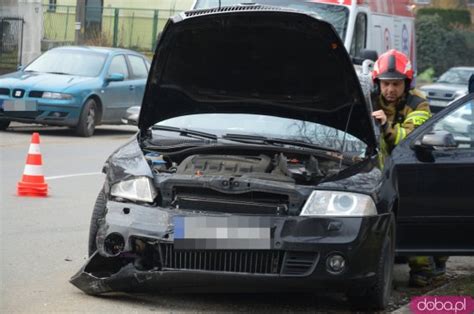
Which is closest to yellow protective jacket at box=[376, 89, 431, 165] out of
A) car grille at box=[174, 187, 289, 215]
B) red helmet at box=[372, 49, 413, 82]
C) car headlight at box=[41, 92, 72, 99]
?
red helmet at box=[372, 49, 413, 82]

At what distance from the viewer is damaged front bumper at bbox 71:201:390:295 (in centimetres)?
608

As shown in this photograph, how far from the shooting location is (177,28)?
7.01 metres

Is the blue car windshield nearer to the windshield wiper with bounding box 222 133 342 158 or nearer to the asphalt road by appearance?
the asphalt road

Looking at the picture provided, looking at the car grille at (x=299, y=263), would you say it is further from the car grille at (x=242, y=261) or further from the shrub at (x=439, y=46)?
the shrub at (x=439, y=46)

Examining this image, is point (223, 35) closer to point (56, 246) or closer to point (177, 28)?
point (177, 28)

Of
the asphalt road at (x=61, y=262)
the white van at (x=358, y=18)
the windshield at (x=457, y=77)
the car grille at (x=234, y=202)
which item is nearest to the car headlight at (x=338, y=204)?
the car grille at (x=234, y=202)

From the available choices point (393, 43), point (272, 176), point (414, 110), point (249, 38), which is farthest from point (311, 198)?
point (393, 43)

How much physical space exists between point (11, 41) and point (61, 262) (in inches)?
989

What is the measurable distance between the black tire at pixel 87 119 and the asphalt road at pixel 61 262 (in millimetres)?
4418

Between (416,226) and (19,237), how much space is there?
11.0 ft

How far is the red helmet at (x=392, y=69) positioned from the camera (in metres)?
7.98

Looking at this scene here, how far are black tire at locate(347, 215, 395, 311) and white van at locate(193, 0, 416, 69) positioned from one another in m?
8.51

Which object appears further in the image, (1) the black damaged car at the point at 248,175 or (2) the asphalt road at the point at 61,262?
(2) the asphalt road at the point at 61,262

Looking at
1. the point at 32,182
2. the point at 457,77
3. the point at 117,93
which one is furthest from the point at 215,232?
the point at 457,77
